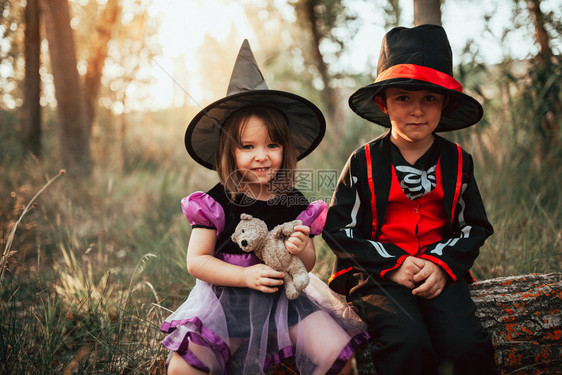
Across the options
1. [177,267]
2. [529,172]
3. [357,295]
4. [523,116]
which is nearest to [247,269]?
[357,295]

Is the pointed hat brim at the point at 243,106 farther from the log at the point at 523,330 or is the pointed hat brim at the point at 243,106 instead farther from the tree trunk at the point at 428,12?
the tree trunk at the point at 428,12

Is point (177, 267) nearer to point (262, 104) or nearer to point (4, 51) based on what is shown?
point (262, 104)

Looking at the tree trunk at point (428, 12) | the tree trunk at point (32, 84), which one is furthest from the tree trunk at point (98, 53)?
the tree trunk at point (428, 12)

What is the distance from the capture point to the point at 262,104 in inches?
80.0

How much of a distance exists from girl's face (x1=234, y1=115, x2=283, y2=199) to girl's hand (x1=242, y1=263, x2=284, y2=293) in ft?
1.49

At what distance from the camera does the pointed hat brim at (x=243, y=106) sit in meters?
1.94

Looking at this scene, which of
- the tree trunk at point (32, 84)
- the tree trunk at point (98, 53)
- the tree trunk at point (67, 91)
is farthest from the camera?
the tree trunk at point (98, 53)

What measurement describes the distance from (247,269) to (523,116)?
3.74 meters

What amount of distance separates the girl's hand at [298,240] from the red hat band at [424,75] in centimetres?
86

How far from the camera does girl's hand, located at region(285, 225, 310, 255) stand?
1.73 m

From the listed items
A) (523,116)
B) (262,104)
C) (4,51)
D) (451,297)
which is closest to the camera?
(451,297)

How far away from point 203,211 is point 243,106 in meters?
0.59

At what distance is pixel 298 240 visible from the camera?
1727 millimetres

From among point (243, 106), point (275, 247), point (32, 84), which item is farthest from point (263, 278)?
point (32, 84)
